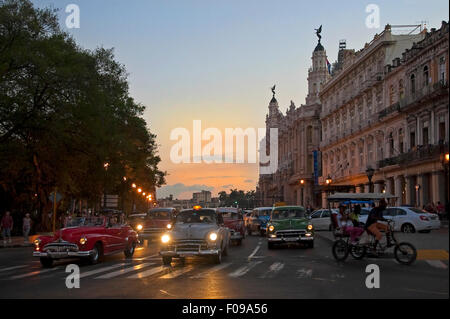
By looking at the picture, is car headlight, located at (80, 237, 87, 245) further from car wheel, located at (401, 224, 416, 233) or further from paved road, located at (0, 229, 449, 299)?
car wheel, located at (401, 224, 416, 233)

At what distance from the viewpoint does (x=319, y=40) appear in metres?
104

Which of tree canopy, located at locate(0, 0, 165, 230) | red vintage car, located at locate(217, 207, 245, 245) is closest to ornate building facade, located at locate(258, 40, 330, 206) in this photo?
tree canopy, located at locate(0, 0, 165, 230)

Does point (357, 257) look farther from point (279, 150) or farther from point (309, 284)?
point (279, 150)

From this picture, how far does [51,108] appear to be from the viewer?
112 ft

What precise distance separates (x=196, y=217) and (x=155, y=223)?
12629 millimetres

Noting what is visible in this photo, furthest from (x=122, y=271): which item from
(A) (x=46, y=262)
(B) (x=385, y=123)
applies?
(B) (x=385, y=123)

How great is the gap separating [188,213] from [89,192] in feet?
112

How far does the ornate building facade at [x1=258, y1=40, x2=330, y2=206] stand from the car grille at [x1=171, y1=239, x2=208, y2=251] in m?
67.0

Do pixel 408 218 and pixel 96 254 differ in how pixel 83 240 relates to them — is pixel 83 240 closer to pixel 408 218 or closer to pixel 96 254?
pixel 96 254

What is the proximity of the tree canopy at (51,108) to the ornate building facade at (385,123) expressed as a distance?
19.2 meters

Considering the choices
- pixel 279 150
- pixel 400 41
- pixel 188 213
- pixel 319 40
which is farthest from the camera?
pixel 279 150

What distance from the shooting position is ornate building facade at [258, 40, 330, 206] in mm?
97250

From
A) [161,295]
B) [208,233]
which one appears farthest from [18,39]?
[161,295]

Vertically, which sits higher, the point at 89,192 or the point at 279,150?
the point at 279,150
